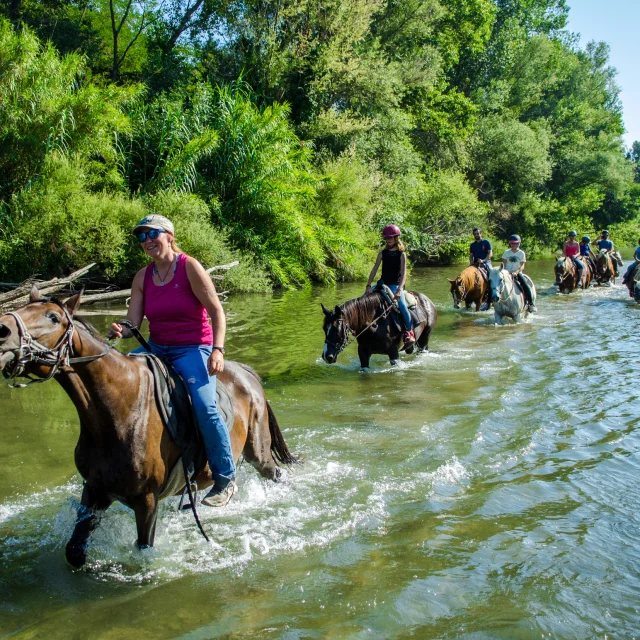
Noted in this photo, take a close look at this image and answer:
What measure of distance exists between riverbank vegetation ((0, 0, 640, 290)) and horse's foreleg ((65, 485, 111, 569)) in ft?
44.6

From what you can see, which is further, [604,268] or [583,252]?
[604,268]

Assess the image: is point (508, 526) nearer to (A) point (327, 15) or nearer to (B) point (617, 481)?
(B) point (617, 481)

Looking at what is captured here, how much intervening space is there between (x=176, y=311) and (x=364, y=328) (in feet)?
20.3

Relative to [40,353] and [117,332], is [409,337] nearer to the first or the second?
[117,332]

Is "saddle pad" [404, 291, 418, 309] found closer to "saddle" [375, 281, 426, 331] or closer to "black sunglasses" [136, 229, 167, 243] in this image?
"saddle" [375, 281, 426, 331]

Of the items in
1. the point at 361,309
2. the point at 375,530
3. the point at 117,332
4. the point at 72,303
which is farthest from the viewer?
the point at 361,309

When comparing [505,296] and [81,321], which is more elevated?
[81,321]

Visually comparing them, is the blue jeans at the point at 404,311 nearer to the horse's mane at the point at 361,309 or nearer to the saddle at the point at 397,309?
the saddle at the point at 397,309

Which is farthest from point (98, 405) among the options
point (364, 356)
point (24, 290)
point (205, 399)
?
point (24, 290)

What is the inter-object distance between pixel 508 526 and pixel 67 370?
3.65 metres

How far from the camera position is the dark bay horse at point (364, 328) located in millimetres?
9992

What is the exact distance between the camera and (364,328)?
34.1 ft

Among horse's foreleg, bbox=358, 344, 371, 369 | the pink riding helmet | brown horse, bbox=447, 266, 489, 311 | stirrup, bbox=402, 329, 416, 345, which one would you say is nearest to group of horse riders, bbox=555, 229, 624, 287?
brown horse, bbox=447, 266, 489, 311

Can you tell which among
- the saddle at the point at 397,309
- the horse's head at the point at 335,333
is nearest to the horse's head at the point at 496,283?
the saddle at the point at 397,309
